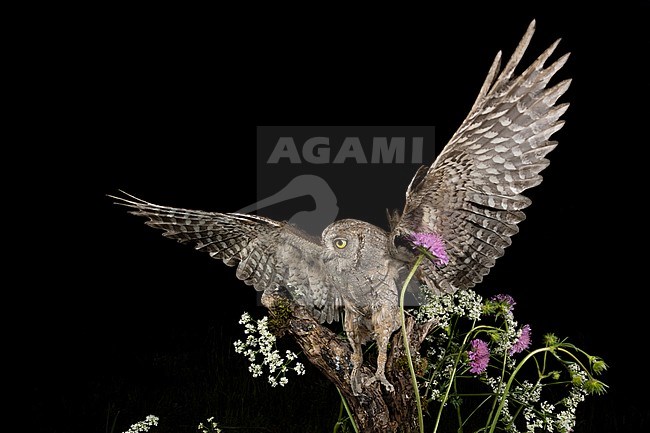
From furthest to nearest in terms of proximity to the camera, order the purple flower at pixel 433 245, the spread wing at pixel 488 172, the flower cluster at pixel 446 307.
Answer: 1. the flower cluster at pixel 446 307
2. the purple flower at pixel 433 245
3. the spread wing at pixel 488 172

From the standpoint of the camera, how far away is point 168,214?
63.9 inches

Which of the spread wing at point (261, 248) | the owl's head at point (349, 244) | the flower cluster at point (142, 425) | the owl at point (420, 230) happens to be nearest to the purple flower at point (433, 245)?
the owl at point (420, 230)

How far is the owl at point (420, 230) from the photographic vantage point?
1423mm

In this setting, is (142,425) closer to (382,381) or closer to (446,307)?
(382,381)

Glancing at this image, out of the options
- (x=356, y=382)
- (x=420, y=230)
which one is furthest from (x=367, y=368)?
(x=420, y=230)

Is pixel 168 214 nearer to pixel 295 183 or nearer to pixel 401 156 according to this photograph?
pixel 295 183

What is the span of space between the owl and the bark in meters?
0.02

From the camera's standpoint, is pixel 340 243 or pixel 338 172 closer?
pixel 340 243

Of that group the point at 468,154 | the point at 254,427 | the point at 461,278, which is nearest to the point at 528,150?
the point at 468,154

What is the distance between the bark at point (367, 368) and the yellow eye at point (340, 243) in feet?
0.53

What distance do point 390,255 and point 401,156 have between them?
470mm

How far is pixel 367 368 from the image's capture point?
167 cm

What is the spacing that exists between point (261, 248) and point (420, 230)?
1.07 feet

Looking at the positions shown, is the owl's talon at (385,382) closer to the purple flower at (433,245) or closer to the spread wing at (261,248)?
the spread wing at (261,248)
